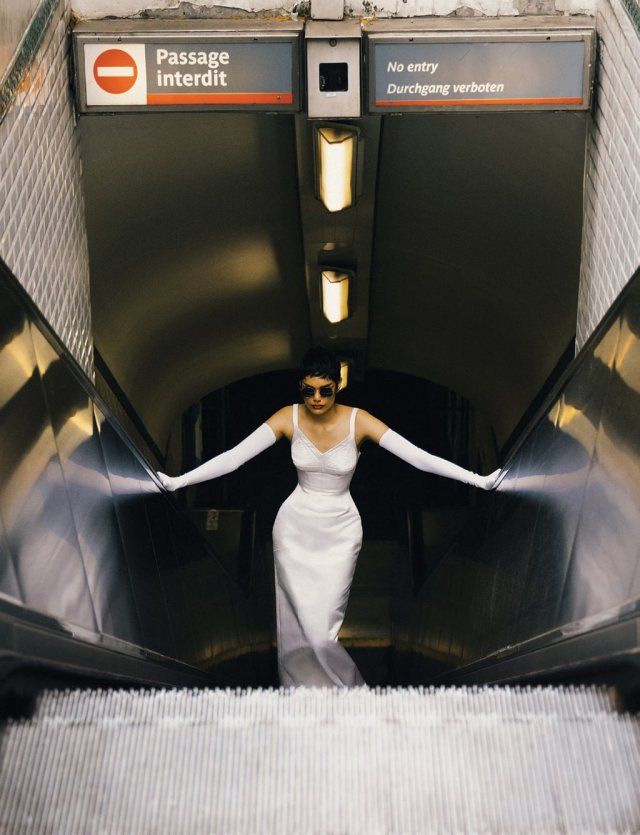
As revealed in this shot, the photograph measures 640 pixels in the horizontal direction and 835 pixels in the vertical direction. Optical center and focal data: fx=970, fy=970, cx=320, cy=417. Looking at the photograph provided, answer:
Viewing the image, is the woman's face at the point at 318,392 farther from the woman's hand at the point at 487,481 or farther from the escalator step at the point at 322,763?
the escalator step at the point at 322,763

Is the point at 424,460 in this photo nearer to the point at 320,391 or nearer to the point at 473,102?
the point at 320,391

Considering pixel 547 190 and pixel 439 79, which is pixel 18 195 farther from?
pixel 547 190

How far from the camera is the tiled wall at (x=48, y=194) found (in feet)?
14.2

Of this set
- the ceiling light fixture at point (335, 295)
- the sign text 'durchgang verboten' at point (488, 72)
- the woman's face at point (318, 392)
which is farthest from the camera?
the ceiling light fixture at point (335, 295)

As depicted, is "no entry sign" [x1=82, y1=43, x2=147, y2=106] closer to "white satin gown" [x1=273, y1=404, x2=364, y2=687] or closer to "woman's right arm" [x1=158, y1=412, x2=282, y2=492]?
"woman's right arm" [x1=158, y1=412, x2=282, y2=492]

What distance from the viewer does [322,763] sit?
2.03 meters

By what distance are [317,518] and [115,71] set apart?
8.42ft

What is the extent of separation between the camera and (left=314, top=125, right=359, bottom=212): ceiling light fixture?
19.5ft

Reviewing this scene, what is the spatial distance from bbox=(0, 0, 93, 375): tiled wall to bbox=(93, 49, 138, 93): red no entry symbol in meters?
0.19

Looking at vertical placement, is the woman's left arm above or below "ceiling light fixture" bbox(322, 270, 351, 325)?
above

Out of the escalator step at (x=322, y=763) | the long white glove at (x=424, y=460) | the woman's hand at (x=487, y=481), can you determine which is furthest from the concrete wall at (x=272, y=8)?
the escalator step at (x=322, y=763)

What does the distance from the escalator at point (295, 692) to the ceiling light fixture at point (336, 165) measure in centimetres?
226

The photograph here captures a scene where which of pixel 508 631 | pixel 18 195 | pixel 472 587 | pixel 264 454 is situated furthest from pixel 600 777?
pixel 264 454

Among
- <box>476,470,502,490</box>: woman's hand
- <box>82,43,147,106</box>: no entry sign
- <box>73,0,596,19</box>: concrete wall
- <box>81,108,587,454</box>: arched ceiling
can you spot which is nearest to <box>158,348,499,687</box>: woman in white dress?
<box>476,470,502,490</box>: woman's hand
